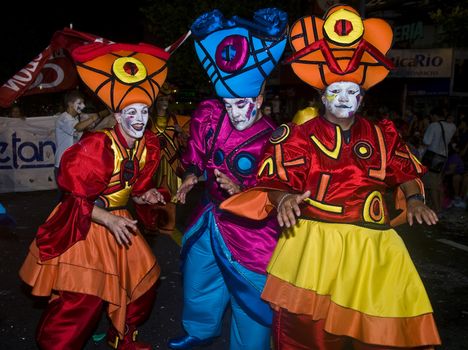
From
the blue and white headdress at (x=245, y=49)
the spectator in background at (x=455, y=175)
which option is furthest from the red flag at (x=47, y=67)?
the spectator in background at (x=455, y=175)

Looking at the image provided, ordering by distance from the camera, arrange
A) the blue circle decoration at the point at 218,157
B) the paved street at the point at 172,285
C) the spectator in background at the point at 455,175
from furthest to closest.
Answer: the spectator in background at the point at 455,175, the paved street at the point at 172,285, the blue circle decoration at the point at 218,157

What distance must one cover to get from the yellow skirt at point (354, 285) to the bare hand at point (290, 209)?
0.26 meters

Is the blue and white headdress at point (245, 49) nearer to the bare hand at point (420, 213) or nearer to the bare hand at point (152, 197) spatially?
the bare hand at point (152, 197)

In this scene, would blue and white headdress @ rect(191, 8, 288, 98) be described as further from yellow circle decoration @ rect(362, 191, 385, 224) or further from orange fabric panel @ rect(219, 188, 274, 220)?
yellow circle decoration @ rect(362, 191, 385, 224)

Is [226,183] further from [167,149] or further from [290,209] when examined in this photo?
[167,149]

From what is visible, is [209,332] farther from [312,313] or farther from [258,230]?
[312,313]

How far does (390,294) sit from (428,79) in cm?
1636

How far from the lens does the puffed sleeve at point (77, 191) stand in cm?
312

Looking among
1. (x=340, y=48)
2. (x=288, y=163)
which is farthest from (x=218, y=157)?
(x=340, y=48)

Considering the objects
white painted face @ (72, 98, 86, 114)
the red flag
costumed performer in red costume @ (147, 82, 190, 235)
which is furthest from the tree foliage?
the red flag

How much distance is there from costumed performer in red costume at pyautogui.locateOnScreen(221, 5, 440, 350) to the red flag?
183cm

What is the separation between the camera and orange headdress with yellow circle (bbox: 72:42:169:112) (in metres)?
3.28

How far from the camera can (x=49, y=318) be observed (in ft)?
10.3

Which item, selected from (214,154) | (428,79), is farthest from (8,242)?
(428,79)
